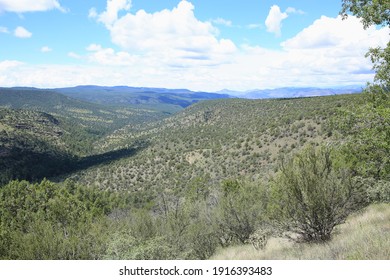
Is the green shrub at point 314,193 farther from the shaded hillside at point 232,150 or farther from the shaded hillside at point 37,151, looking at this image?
the shaded hillside at point 37,151

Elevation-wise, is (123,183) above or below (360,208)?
below

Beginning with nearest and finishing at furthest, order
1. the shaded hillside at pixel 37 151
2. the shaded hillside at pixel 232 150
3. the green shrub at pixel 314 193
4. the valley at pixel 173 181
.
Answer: the green shrub at pixel 314 193
the valley at pixel 173 181
the shaded hillside at pixel 232 150
the shaded hillside at pixel 37 151

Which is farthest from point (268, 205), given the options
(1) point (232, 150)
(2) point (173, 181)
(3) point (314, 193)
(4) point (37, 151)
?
(4) point (37, 151)

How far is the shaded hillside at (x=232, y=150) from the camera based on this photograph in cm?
5859

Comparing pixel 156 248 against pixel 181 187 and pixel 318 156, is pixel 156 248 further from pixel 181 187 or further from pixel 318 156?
pixel 181 187

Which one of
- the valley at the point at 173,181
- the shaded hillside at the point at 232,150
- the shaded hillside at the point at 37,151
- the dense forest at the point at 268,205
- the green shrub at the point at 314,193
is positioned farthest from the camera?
the shaded hillside at the point at 37,151

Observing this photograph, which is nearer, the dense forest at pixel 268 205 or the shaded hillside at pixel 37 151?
the dense forest at pixel 268 205

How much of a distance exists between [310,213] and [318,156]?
2.07 m

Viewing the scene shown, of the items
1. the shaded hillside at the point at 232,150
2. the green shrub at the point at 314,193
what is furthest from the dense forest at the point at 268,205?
the shaded hillside at the point at 232,150

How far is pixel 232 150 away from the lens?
231ft

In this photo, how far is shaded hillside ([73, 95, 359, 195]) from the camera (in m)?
58.6

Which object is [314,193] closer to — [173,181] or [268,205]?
[268,205]
